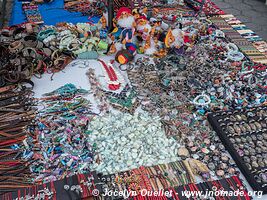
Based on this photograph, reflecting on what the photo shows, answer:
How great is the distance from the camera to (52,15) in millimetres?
4387

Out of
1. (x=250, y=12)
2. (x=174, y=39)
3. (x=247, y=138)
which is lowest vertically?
(x=247, y=138)

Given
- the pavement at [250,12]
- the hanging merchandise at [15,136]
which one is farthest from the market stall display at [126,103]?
the pavement at [250,12]

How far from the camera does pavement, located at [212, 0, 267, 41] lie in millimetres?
5008

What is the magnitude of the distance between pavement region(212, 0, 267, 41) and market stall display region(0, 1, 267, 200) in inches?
30.4

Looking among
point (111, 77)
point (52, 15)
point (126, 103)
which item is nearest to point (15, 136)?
point (126, 103)

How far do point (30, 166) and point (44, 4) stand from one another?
2.98 meters

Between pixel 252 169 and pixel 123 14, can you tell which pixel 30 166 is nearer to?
pixel 252 169

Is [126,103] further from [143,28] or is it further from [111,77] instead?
[143,28]

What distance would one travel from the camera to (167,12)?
4641 millimetres

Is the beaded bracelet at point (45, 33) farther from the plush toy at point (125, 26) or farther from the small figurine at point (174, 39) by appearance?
the small figurine at point (174, 39)

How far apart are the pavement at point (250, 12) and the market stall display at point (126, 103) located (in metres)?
0.77

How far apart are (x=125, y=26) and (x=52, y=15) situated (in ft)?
4.01

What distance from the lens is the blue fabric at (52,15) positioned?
14.0 ft

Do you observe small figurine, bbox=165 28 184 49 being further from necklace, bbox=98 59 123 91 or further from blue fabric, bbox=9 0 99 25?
blue fabric, bbox=9 0 99 25
